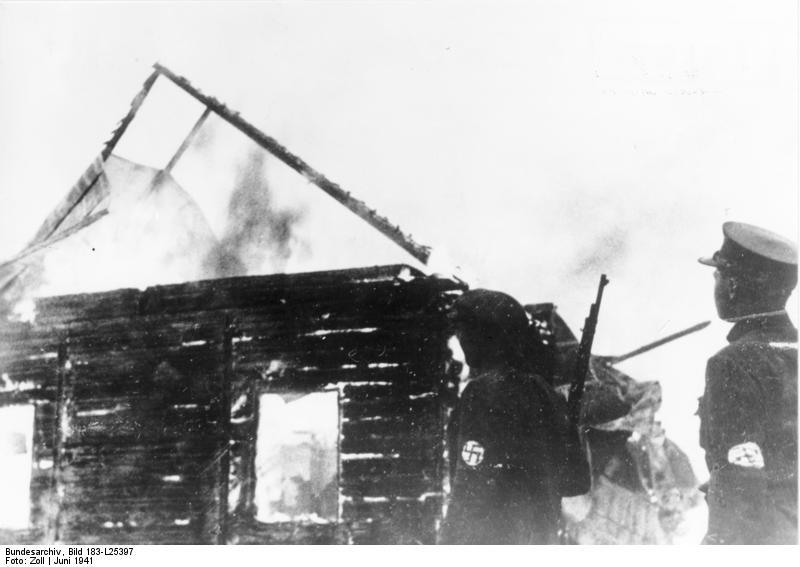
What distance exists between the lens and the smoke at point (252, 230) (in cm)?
838

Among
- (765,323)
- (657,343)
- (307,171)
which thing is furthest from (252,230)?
(765,323)

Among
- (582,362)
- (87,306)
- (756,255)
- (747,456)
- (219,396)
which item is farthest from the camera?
(87,306)

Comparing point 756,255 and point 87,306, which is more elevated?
point 87,306

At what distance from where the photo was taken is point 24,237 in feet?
25.5

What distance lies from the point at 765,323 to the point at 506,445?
1624mm

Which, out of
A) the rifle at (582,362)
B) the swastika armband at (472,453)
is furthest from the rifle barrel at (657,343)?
the swastika armband at (472,453)

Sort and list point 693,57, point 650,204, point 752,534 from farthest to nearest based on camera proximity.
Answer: point 650,204, point 693,57, point 752,534

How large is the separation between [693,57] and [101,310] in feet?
22.0

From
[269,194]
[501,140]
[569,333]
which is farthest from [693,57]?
[269,194]

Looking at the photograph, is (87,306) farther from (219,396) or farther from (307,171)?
(307,171)

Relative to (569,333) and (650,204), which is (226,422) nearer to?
(569,333)

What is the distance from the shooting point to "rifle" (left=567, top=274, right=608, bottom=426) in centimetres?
484

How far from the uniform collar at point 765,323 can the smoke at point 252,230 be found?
17.5ft

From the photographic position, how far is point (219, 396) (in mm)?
7664
